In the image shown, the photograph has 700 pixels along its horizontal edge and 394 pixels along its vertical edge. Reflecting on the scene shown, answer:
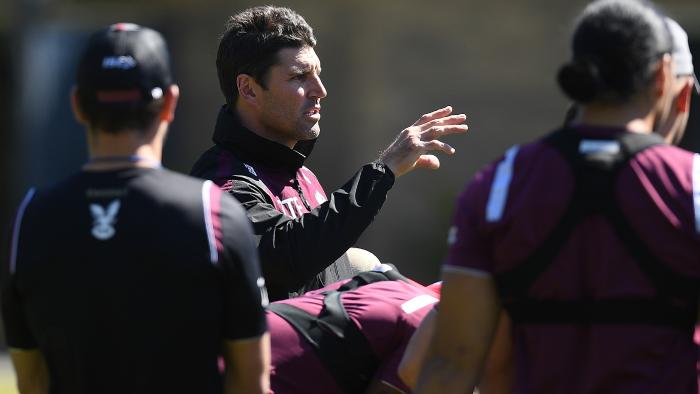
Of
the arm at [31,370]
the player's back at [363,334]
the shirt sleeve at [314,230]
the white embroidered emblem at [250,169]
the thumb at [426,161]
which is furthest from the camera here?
the white embroidered emblem at [250,169]

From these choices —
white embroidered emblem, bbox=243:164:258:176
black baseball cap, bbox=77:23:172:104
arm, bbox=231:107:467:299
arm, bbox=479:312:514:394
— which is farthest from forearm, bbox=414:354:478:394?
white embroidered emblem, bbox=243:164:258:176

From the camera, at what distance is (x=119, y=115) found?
3035 mm

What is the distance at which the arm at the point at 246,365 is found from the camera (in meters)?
3.06

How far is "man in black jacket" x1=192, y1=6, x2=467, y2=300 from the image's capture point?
415 cm

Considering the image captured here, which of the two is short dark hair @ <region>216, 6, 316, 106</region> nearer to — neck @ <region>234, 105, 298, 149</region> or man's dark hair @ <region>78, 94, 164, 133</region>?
neck @ <region>234, 105, 298, 149</region>

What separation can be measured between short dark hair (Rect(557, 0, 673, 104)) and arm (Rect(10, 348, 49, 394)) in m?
1.40

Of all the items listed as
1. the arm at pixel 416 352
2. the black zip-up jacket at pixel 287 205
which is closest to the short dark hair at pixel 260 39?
the black zip-up jacket at pixel 287 205

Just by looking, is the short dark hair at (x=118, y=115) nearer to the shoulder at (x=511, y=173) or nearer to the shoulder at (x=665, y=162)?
the shoulder at (x=511, y=173)

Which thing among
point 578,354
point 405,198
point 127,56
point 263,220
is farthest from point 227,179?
point 405,198

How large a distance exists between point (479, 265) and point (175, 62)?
35.0 ft

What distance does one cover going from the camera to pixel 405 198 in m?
12.6

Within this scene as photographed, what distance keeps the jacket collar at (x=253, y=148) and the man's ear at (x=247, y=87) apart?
10cm

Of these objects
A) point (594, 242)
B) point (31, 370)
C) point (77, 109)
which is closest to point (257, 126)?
point (77, 109)

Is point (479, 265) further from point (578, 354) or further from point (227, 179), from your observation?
point (227, 179)
